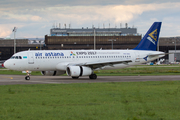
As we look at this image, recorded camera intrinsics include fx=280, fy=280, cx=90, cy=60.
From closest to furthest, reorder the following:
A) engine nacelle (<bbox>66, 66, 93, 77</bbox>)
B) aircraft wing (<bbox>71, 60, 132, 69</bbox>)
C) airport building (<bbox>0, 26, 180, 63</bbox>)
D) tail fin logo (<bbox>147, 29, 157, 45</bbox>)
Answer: engine nacelle (<bbox>66, 66, 93, 77</bbox>) → aircraft wing (<bbox>71, 60, 132, 69</bbox>) → tail fin logo (<bbox>147, 29, 157, 45</bbox>) → airport building (<bbox>0, 26, 180, 63</bbox>)

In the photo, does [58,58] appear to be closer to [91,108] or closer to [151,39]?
[151,39]

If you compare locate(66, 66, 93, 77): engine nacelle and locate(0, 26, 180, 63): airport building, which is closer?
locate(66, 66, 93, 77): engine nacelle

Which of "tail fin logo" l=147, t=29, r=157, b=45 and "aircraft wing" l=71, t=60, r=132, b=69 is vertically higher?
"tail fin logo" l=147, t=29, r=157, b=45

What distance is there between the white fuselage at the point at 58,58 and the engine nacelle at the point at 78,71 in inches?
87.7

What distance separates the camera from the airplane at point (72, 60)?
115ft

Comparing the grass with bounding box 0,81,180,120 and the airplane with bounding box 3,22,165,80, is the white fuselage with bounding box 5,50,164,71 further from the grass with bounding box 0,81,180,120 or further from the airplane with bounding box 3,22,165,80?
the grass with bounding box 0,81,180,120

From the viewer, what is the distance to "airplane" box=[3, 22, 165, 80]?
35188 millimetres

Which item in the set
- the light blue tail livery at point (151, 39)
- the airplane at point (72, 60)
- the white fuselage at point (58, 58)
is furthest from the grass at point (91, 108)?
the light blue tail livery at point (151, 39)

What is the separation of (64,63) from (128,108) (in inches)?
935

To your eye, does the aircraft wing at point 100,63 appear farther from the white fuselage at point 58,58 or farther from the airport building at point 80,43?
the airport building at point 80,43

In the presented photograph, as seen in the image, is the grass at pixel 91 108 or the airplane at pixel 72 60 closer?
the grass at pixel 91 108

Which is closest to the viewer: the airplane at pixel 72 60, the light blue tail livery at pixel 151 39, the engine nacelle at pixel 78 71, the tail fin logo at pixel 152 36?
the engine nacelle at pixel 78 71

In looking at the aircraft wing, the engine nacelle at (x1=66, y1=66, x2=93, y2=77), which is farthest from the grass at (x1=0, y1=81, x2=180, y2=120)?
the aircraft wing

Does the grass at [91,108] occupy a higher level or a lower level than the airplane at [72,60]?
lower
